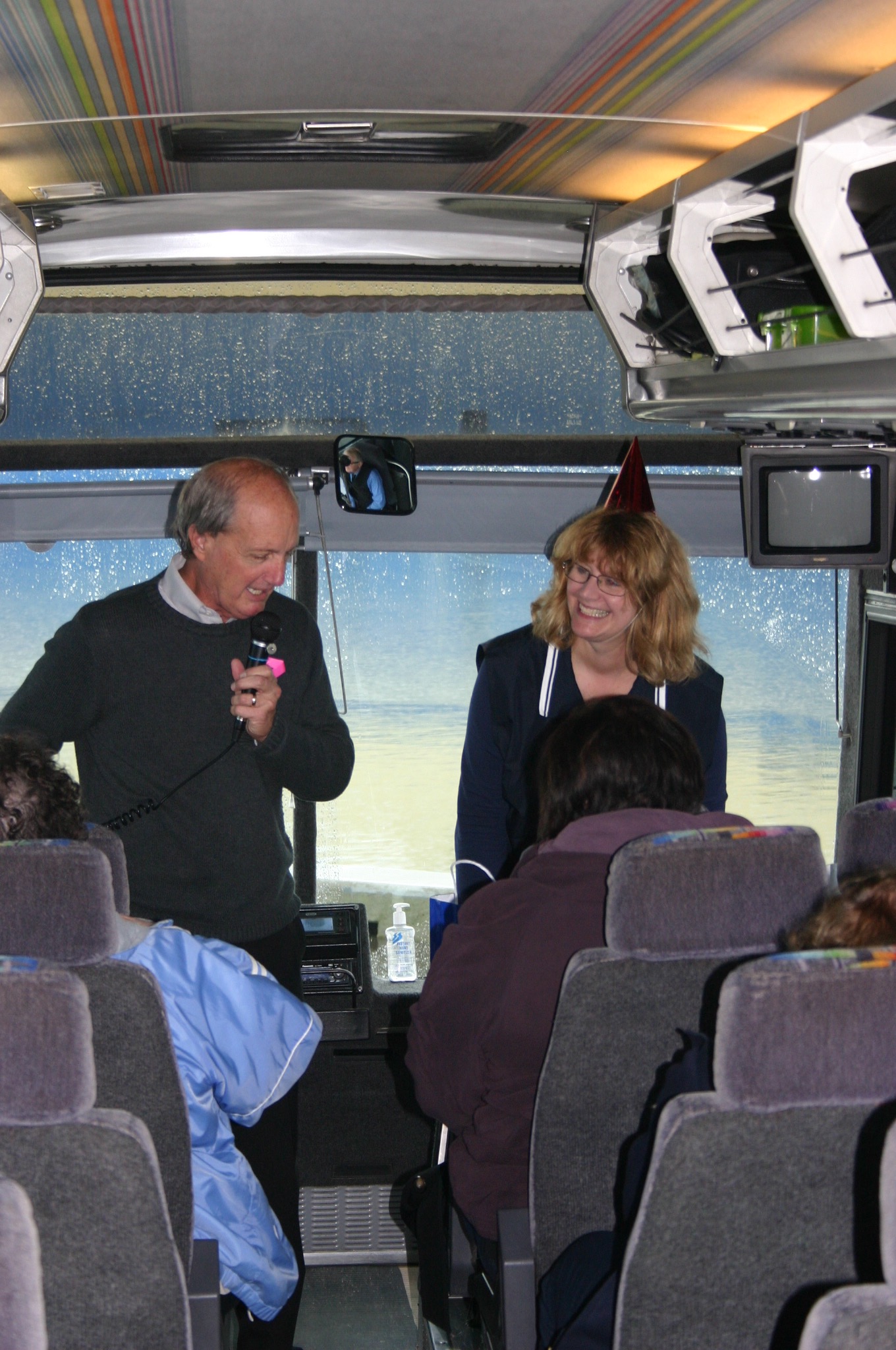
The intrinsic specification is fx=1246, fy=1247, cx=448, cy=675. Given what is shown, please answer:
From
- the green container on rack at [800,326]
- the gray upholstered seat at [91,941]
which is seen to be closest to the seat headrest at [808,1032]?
the gray upholstered seat at [91,941]

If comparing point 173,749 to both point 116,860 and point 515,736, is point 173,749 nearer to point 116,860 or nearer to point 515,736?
point 116,860

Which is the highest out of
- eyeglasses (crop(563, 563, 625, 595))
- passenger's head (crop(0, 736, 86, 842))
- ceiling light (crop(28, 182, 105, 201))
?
ceiling light (crop(28, 182, 105, 201))

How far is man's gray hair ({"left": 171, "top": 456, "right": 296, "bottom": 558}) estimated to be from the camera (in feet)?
8.94

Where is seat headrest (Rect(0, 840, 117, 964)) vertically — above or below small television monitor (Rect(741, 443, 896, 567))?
below

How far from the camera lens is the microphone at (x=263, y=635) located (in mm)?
2689

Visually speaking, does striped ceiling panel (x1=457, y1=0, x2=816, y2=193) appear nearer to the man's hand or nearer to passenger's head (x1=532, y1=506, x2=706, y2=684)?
passenger's head (x1=532, y1=506, x2=706, y2=684)

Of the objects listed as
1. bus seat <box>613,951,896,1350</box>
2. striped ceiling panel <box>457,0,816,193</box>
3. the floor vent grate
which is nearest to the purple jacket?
bus seat <box>613,951,896,1350</box>

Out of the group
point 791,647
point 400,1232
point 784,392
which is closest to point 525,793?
point 784,392

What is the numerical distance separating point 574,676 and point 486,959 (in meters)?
1.12

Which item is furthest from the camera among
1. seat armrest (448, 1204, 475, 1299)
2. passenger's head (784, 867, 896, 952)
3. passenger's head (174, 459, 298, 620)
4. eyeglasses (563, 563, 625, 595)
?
eyeglasses (563, 563, 625, 595)

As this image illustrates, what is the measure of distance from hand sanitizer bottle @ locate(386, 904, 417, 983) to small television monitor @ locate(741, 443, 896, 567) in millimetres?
1714

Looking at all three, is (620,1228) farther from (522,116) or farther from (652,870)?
(522,116)

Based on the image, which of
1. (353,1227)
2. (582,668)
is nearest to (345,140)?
(582,668)

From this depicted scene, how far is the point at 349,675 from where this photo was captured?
554 centimetres
